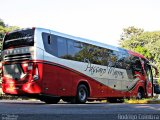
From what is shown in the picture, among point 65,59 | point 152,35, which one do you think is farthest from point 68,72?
point 152,35

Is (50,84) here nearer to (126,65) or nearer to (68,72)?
(68,72)

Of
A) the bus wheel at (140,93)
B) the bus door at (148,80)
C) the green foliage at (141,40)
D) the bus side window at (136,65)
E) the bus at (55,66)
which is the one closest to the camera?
the bus at (55,66)

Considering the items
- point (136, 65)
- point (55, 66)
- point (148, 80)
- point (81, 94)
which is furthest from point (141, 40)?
point (55, 66)

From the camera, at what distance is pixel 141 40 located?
69.6 m

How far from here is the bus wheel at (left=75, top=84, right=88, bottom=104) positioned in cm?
1645

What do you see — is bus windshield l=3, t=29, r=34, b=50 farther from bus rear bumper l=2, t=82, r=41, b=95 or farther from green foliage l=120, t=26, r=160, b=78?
green foliage l=120, t=26, r=160, b=78

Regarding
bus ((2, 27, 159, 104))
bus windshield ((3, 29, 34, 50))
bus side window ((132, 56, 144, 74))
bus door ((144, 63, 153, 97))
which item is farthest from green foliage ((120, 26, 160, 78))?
bus windshield ((3, 29, 34, 50))

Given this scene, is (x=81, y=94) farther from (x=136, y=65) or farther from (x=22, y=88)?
(x=136, y=65)

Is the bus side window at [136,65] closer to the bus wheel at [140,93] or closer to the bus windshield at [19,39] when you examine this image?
the bus wheel at [140,93]

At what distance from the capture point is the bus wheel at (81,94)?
16453 millimetres

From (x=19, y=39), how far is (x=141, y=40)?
5621 cm

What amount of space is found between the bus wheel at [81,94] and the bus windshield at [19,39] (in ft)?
10.9

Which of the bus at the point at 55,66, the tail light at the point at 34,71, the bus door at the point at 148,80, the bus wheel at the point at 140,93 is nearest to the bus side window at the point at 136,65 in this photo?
the bus door at the point at 148,80

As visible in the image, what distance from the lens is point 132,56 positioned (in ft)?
74.1
